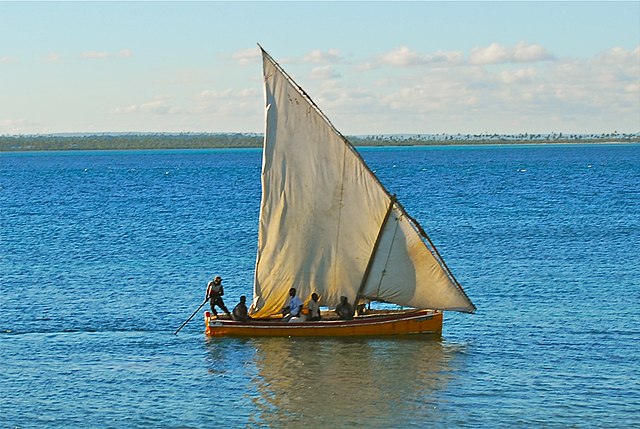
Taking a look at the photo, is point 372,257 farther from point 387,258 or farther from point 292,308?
point 292,308

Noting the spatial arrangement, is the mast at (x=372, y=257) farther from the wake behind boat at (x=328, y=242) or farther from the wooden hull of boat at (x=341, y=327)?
the wooden hull of boat at (x=341, y=327)

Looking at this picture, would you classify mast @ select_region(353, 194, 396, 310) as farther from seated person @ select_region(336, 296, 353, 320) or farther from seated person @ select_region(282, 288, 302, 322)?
seated person @ select_region(282, 288, 302, 322)

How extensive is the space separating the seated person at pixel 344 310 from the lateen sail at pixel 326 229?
0.58 meters

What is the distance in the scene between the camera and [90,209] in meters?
106

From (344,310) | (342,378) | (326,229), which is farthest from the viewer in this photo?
(326,229)

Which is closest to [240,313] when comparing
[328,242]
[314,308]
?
[314,308]

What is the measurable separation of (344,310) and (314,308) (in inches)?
42.1

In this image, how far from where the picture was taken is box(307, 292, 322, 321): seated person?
128 feet

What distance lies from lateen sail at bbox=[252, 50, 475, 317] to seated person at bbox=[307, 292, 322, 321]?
25.9 inches

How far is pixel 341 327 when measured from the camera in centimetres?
3881

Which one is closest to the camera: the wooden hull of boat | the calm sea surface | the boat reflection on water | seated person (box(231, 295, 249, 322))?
the boat reflection on water

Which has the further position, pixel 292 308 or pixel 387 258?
pixel 387 258

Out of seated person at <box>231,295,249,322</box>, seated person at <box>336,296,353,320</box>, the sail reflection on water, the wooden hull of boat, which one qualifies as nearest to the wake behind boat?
the wooden hull of boat

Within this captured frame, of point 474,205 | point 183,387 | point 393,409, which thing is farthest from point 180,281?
point 474,205
